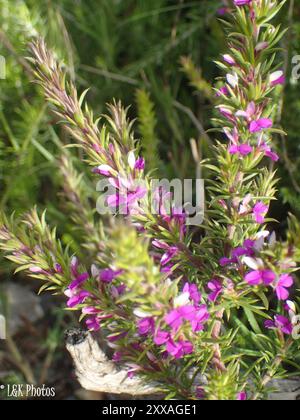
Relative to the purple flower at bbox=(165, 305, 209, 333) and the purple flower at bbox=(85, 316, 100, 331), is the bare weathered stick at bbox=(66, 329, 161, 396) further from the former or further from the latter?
the purple flower at bbox=(165, 305, 209, 333)

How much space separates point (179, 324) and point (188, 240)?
273 millimetres

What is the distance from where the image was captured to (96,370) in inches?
57.1

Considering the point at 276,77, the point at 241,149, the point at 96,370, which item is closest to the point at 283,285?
the point at 241,149

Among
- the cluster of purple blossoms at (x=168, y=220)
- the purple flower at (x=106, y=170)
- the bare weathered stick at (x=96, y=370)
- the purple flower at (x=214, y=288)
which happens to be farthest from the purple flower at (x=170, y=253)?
the bare weathered stick at (x=96, y=370)

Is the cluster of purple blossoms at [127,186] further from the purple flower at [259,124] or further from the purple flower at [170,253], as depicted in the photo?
the purple flower at [259,124]

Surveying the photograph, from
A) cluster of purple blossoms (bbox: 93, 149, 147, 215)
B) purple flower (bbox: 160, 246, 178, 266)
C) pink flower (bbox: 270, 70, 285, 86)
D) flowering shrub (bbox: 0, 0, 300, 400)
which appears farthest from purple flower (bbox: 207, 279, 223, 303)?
pink flower (bbox: 270, 70, 285, 86)

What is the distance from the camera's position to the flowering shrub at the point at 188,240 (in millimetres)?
1105

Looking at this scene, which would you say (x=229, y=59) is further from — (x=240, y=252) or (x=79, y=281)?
(x=79, y=281)

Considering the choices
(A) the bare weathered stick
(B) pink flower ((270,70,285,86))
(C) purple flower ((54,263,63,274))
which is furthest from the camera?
(A) the bare weathered stick

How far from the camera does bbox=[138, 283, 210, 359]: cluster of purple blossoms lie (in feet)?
3.49

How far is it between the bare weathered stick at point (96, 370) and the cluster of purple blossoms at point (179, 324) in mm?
282
